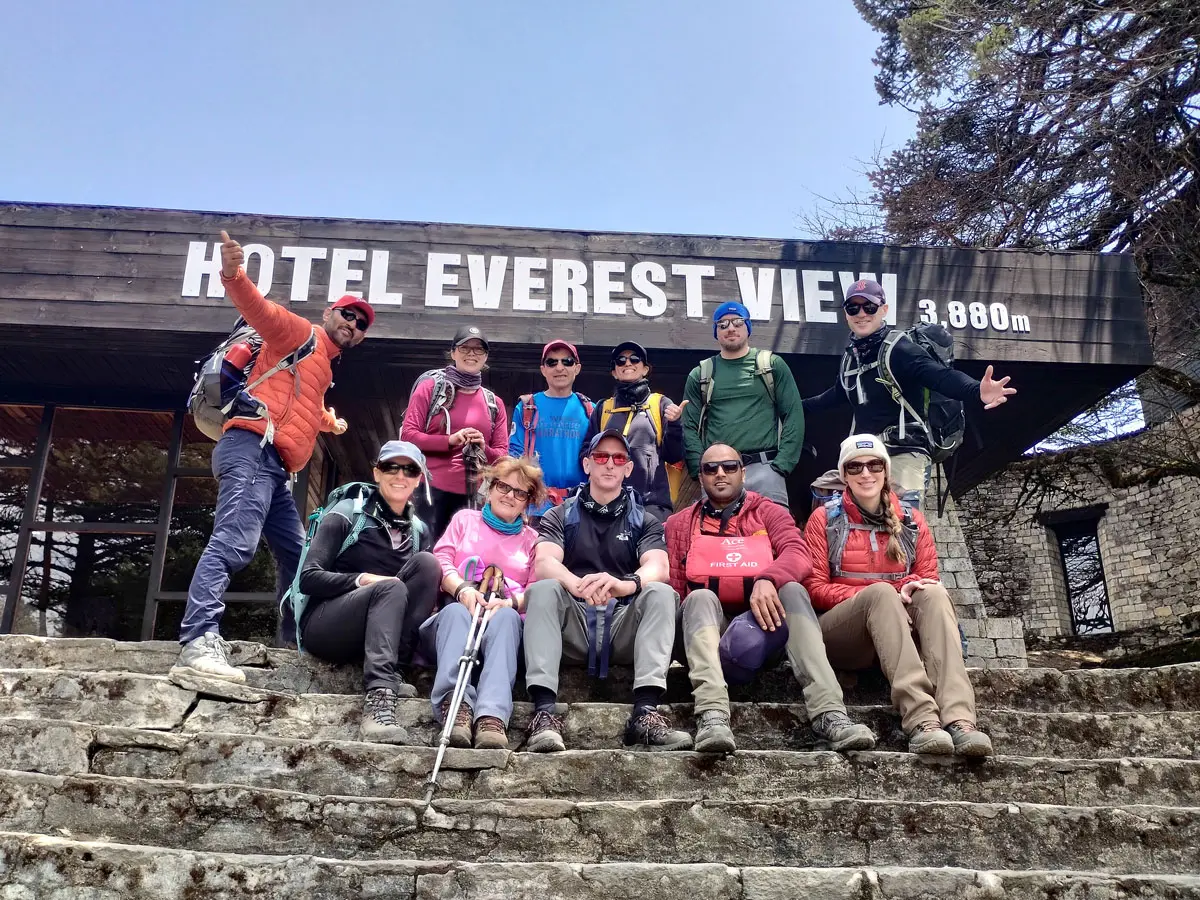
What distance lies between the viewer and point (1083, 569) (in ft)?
53.2

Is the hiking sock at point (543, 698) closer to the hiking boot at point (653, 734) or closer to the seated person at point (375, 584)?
the hiking boot at point (653, 734)

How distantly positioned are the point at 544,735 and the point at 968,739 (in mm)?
1585

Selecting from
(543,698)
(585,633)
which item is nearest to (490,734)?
(543,698)

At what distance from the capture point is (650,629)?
13.0 feet

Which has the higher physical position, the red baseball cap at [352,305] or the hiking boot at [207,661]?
the red baseball cap at [352,305]

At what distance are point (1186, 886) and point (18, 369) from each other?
27.2 ft

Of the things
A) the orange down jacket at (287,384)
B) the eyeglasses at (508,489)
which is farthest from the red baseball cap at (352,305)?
the eyeglasses at (508,489)

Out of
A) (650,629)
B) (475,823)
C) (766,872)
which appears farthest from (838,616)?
(475,823)

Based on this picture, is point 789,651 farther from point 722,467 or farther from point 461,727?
point 461,727

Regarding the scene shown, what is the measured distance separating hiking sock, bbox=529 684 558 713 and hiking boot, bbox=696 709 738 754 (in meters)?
0.61

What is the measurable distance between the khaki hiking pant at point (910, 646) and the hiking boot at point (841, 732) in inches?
10.1

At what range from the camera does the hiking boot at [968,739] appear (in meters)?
3.48

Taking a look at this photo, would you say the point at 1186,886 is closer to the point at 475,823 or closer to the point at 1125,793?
the point at 1125,793

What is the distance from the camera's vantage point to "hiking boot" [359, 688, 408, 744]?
3.67 m
